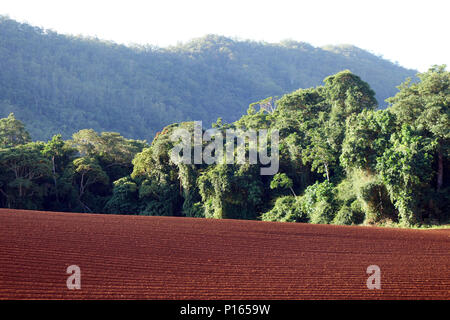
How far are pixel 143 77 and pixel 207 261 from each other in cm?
6969

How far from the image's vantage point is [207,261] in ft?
24.8

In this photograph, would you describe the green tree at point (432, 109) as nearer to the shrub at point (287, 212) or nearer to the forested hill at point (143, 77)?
the shrub at point (287, 212)

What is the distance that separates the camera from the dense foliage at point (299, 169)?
1574 centimetres

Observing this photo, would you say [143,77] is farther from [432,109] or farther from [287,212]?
[432,109]

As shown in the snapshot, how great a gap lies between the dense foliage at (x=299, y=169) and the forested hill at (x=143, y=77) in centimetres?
2116

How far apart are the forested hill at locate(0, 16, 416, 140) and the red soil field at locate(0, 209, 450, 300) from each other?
38.3 metres

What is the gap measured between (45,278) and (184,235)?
12.7ft

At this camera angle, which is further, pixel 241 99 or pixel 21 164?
pixel 241 99

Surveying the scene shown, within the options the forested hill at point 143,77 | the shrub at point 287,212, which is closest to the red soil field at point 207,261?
the shrub at point 287,212

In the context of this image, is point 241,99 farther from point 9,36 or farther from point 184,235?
point 184,235

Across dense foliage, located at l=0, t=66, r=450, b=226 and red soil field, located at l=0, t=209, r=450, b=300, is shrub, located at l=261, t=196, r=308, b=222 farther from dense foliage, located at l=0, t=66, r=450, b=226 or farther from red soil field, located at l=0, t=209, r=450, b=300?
red soil field, located at l=0, t=209, r=450, b=300

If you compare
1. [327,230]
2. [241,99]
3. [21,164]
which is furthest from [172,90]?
[327,230]

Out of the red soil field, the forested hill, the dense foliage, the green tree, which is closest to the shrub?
the dense foliage

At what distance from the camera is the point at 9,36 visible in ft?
213
